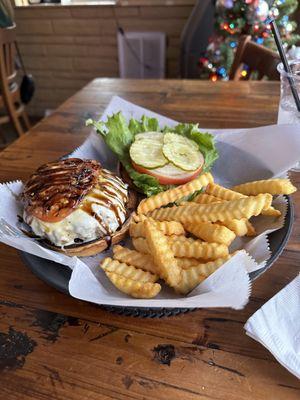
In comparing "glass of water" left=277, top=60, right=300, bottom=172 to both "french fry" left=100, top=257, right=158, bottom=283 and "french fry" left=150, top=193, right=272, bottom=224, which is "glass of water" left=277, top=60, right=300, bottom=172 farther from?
"french fry" left=100, top=257, right=158, bottom=283

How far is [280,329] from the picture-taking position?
2.45ft

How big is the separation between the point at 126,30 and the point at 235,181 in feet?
11.0

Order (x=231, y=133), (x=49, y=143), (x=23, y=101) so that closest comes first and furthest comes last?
1. (x=231, y=133)
2. (x=49, y=143)
3. (x=23, y=101)

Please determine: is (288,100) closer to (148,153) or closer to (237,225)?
(148,153)

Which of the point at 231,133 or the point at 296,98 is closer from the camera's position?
the point at 296,98

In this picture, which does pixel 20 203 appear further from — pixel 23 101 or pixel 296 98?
pixel 23 101

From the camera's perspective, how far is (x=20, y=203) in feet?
3.78

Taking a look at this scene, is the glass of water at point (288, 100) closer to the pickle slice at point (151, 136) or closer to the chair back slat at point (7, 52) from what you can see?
the pickle slice at point (151, 136)

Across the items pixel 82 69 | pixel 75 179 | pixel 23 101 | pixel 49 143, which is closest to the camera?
pixel 75 179

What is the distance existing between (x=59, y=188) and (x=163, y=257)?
1.27 ft

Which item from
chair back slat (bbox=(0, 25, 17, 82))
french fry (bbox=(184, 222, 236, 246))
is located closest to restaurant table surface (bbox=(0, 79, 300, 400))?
french fry (bbox=(184, 222, 236, 246))

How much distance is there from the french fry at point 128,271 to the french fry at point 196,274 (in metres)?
0.07

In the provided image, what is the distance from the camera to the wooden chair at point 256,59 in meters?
2.16

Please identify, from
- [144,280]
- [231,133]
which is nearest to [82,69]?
[231,133]
